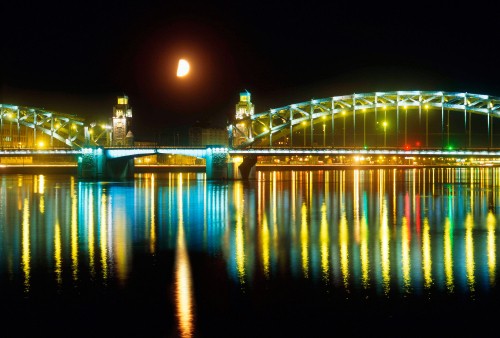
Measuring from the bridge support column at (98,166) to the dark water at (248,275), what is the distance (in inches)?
2079

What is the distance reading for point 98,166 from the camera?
87.2m

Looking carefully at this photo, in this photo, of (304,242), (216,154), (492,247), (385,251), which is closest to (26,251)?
(304,242)

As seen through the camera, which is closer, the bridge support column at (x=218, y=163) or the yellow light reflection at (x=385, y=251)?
the yellow light reflection at (x=385, y=251)

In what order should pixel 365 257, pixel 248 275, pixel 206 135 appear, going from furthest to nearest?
pixel 206 135 < pixel 365 257 < pixel 248 275

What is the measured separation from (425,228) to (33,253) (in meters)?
15.0

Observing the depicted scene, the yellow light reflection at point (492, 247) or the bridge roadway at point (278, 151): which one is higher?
the bridge roadway at point (278, 151)

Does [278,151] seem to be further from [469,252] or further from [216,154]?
[469,252]

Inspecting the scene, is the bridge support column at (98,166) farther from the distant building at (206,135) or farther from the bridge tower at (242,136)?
the distant building at (206,135)

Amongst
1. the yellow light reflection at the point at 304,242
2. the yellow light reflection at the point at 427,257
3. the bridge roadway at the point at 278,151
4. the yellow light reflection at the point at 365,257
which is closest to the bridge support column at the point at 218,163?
the bridge roadway at the point at 278,151

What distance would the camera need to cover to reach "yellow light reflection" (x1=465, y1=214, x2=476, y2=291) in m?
17.3

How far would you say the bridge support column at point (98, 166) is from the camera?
86.9 meters

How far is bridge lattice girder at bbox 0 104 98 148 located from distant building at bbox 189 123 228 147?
41104mm

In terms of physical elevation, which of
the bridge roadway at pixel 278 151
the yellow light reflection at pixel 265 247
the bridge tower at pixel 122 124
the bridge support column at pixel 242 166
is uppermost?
the bridge tower at pixel 122 124

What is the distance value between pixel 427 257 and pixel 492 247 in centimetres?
319
